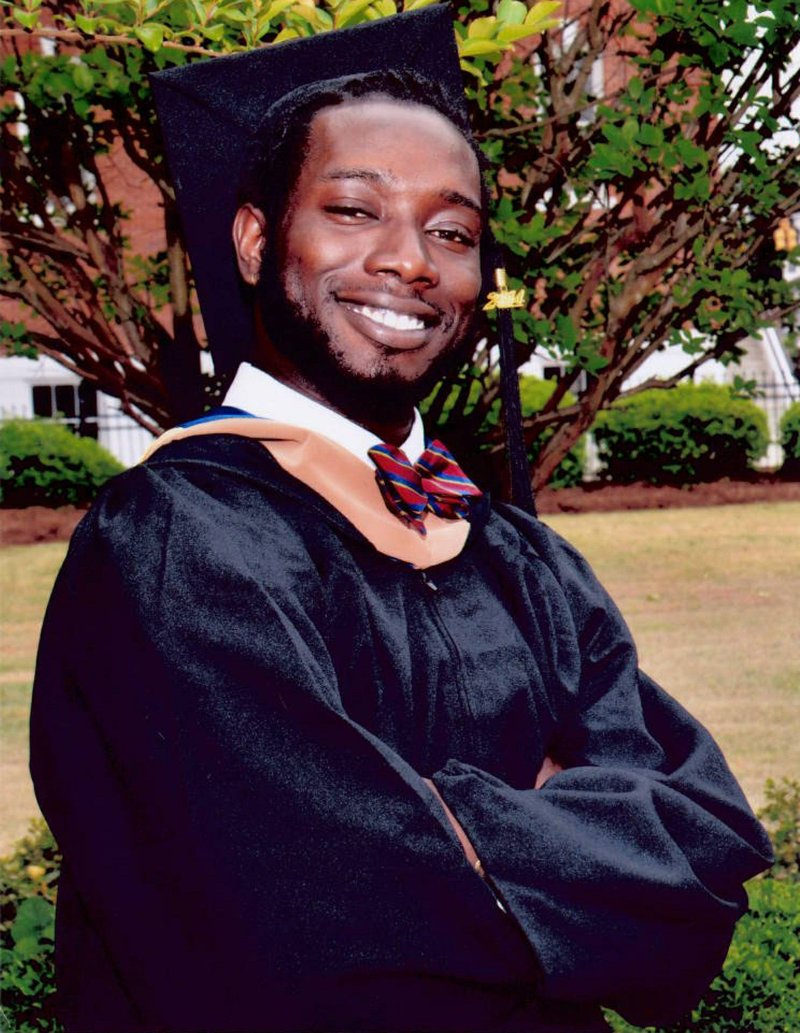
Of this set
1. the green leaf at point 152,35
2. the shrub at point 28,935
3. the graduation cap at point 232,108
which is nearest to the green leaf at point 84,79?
the green leaf at point 152,35

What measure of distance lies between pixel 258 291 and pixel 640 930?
109cm

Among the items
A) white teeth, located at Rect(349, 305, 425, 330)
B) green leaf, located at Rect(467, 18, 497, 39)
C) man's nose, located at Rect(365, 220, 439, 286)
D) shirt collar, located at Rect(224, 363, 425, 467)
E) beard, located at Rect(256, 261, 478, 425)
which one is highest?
green leaf, located at Rect(467, 18, 497, 39)

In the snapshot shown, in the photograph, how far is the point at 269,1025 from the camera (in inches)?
65.2

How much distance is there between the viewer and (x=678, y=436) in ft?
57.1

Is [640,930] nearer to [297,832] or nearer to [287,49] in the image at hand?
[297,832]

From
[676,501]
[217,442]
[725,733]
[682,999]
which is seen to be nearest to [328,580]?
[217,442]

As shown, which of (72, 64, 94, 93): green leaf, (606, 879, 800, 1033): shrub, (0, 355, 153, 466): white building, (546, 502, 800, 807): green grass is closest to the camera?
(606, 879, 800, 1033): shrub

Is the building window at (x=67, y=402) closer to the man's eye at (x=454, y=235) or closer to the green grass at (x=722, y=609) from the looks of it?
the green grass at (x=722, y=609)

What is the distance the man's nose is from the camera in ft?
6.22

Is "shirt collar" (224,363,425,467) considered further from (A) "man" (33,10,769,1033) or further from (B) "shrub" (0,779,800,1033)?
(B) "shrub" (0,779,800,1033)

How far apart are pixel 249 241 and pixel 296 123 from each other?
201 millimetres

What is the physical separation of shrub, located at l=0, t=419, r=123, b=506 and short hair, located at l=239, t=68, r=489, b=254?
14032 mm

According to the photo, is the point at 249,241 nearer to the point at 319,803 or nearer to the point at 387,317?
the point at 387,317

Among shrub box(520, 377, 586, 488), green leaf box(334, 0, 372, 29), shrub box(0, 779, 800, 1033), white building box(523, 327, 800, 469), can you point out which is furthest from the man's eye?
white building box(523, 327, 800, 469)
